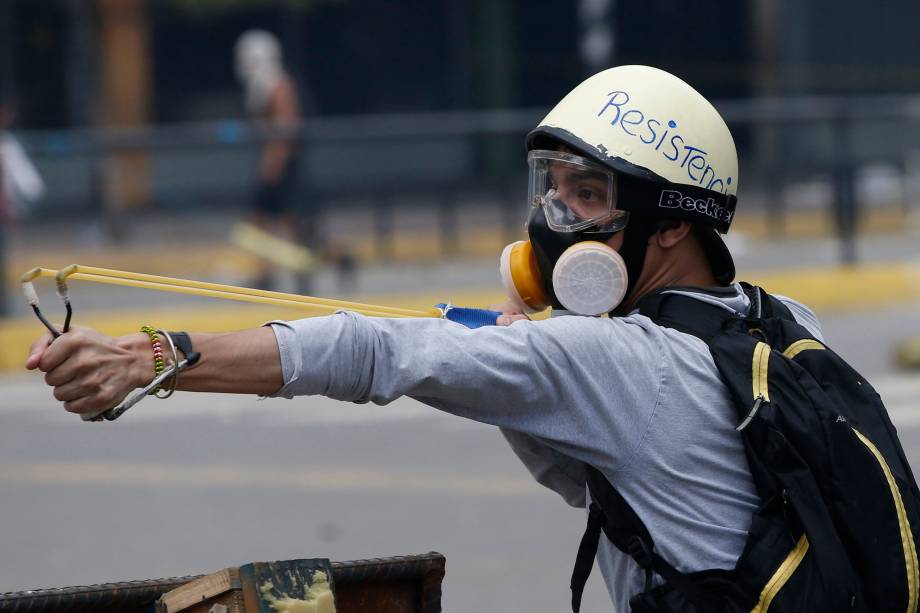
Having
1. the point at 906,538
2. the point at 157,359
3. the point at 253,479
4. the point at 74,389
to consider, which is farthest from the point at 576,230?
the point at 253,479

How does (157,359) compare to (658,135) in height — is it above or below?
below

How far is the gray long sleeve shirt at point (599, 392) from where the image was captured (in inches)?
85.0

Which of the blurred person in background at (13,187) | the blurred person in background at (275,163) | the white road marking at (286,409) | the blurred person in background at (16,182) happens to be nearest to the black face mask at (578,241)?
the white road marking at (286,409)

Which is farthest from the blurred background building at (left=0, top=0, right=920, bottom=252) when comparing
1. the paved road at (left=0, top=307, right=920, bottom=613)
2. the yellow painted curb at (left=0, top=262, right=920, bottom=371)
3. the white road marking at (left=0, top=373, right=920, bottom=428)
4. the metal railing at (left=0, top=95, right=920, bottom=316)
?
the paved road at (left=0, top=307, right=920, bottom=613)

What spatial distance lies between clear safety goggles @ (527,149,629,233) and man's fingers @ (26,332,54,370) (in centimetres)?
93

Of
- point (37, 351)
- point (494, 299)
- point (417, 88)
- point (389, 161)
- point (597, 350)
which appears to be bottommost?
point (494, 299)

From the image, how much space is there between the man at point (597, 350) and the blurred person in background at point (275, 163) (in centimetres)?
968

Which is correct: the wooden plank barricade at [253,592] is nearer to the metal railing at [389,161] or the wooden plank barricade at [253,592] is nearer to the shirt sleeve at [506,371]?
the shirt sleeve at [506,371]

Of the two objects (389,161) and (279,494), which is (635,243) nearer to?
(279,494)

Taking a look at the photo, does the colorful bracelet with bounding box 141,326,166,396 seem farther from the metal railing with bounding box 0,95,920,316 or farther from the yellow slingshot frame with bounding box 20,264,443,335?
the metal railing with bounding box 0,95,920,316

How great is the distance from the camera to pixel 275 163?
12297mm

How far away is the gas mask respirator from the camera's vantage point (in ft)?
8.26

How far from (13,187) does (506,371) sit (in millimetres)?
10070

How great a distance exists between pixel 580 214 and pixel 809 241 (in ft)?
37.7
